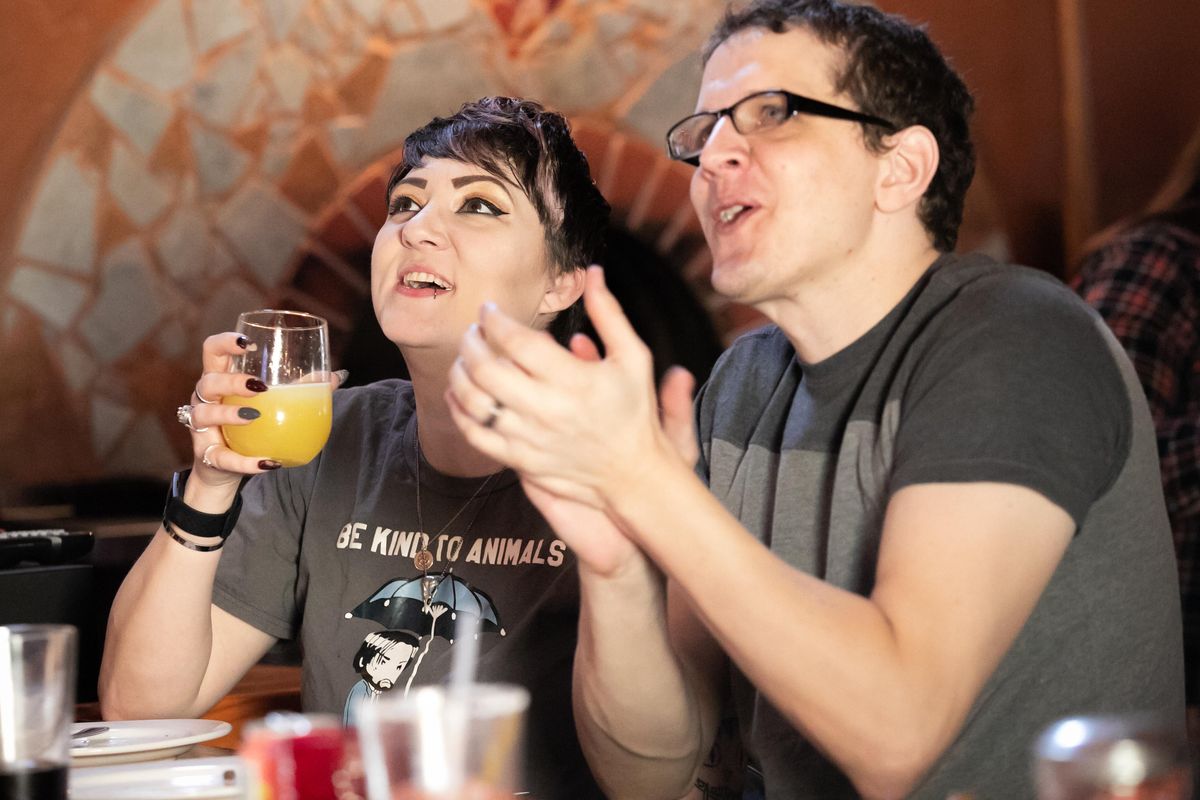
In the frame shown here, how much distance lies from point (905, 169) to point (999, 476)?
1.62 ft

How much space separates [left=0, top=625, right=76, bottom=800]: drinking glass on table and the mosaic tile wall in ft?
7.96

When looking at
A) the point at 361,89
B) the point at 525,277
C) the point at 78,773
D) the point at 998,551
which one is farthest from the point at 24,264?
the point at 998,551

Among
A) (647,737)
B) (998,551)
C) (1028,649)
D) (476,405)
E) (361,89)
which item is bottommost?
(647,737)

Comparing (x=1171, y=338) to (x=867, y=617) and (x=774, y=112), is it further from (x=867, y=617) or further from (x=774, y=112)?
(x=867, y=617)

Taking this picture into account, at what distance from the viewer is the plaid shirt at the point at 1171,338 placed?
102 inches

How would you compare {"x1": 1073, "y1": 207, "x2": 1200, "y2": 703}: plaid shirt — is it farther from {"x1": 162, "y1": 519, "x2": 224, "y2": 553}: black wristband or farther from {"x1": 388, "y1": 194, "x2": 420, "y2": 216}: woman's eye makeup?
{"x1": 162, "y1": 519, "x2": 224, "y2": 553}: black wristband

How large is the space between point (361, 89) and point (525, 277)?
6.33 ft

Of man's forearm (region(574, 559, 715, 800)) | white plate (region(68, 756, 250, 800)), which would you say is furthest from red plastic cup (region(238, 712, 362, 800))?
man's forearm (region(574, 559, 715, 800))

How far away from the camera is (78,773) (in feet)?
3.65

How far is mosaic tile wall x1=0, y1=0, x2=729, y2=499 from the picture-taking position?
124 inches

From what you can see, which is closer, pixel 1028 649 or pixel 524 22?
pixel 1028 649

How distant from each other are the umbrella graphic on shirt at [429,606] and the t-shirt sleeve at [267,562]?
0.16 m

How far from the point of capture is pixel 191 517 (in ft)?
5.22

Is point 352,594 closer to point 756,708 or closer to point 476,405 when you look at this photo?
point 756,708
